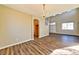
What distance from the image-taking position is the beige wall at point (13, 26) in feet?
16.8

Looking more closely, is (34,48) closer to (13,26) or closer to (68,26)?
(13,26)

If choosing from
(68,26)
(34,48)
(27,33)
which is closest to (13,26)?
(34,48)

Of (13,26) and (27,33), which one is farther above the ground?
(13,26)

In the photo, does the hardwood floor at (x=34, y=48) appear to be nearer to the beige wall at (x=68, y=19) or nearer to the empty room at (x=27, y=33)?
the empty room at (x=27, y=33)

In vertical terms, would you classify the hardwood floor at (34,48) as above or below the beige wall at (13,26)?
below

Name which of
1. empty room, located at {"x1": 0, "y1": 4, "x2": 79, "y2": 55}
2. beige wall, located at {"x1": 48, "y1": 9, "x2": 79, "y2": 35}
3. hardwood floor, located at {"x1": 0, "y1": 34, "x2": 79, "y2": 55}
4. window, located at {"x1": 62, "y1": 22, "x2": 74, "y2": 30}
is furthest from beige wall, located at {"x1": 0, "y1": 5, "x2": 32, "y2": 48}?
window, located at {"x1": 62, "y1": 22, "x2": 74, "y2": 30}

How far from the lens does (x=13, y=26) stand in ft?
19.3

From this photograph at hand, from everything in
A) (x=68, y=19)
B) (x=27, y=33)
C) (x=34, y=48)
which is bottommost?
(x=34, y=48)

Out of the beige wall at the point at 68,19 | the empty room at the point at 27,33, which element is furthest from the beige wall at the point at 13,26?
the beige wall at the point at 68,19

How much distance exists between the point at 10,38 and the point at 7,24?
770mm

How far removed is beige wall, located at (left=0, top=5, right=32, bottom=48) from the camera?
201 inches

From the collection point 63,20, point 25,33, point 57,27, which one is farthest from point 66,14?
point 25,33

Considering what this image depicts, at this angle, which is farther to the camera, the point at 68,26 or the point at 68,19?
the point at 68,26
